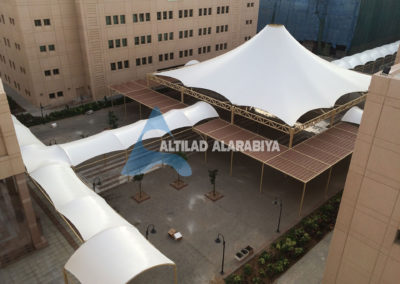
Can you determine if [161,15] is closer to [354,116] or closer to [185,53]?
[185,53]

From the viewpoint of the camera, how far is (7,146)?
688 inches

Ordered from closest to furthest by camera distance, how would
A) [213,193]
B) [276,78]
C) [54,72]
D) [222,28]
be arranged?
[213,193] < [276,78] < [54,72] < [222,28]

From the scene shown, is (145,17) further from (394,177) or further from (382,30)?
(382,30)

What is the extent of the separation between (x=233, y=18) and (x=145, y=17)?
16.1m

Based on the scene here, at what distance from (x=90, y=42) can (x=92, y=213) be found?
26.4m

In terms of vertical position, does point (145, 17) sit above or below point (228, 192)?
above

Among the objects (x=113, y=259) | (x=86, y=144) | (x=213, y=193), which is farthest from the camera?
(x=213, y=193)

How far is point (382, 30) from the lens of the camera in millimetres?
70438

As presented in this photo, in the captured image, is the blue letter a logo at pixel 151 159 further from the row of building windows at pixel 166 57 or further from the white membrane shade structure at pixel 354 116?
the row of building windows at pixel 166 57

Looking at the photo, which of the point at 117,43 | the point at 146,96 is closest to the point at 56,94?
the point at 117,43

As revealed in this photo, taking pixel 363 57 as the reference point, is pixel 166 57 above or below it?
above

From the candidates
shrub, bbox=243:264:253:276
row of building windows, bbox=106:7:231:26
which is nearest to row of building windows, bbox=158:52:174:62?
row of building windows, bbox=106:7:231:26

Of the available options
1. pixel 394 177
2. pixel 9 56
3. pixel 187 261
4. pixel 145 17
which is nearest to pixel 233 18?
pixel 145 17

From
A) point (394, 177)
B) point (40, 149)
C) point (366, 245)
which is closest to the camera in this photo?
point (394, 177)
